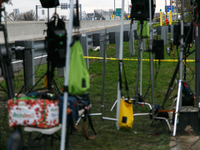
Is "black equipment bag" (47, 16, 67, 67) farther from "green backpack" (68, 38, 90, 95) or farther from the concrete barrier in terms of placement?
the concrete barrier

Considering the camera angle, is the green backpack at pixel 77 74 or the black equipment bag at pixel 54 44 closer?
the green backpack at pixel 77 74

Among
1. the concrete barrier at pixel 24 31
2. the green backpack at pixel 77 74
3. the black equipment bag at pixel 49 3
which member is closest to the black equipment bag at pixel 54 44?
the black equipment bag at pixel 49 3

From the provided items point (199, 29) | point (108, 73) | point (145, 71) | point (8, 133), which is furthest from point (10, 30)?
point (199, 29)

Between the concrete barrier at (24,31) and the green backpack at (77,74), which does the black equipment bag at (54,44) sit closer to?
the green backpack at (77,74)

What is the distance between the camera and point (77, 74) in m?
4.09

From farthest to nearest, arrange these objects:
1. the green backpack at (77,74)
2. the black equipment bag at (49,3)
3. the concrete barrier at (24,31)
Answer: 1. the concrete barrier at (24,31)
2. the black equipment bag at (49,3)
3. the green backpack at (77,74)

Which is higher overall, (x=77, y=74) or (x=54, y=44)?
(x=54, y=44)

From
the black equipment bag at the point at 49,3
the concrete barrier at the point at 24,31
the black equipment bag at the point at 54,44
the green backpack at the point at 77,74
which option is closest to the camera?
the green backpack at the point at 77,74

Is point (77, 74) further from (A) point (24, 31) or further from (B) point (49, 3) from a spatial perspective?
(A) point (24, 31)

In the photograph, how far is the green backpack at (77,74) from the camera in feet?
13.3

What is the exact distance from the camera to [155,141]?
5.57m

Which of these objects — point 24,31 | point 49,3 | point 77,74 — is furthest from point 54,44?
point 24,31

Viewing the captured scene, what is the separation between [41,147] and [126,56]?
11.4 metres

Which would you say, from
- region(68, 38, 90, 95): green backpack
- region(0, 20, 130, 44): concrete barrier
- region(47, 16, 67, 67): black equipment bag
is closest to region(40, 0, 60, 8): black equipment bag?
region(47, 16, 67, 67): black equipment bag
